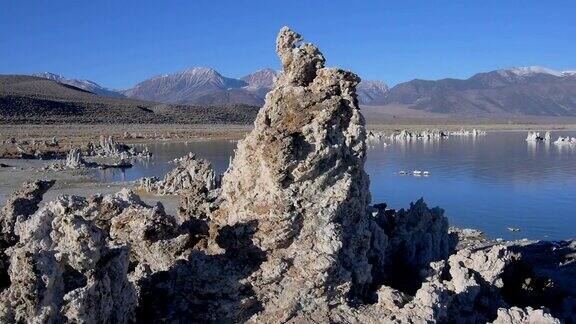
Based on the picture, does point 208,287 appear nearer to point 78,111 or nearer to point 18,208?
point 18,208

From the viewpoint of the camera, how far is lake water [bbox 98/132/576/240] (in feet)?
69.7

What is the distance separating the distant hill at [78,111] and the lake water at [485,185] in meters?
44.7

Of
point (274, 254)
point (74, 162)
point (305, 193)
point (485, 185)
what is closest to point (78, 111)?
point (74, 162)

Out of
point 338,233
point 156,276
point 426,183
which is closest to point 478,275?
point 338,233

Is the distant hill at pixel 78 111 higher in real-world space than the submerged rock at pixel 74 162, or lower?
higher

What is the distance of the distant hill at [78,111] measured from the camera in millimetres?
86250

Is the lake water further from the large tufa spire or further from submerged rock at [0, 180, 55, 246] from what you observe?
submerged rock at [0, 180, 55, 246]

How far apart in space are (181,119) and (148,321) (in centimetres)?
9977

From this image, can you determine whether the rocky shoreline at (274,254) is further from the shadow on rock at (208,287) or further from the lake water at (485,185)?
the lake water at (485,185)

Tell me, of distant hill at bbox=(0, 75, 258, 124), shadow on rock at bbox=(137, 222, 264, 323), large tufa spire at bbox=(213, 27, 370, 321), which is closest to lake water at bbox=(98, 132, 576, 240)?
large tufa spire at bbox=(213, 27, 370, 321)

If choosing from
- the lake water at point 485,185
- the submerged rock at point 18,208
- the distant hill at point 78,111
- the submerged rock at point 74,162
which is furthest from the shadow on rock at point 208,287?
the distant hill at point 78,111

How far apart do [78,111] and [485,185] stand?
77.1 m

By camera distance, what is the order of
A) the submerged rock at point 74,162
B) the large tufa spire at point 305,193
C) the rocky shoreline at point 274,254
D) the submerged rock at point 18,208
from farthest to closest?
the submerged rock at point 74,162, the submerged rock at point 18,208, the large tufa spire at point 305,193, the rocky shoreline at point 274,254

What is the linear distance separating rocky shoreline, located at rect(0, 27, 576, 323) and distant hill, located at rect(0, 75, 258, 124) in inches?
2984
